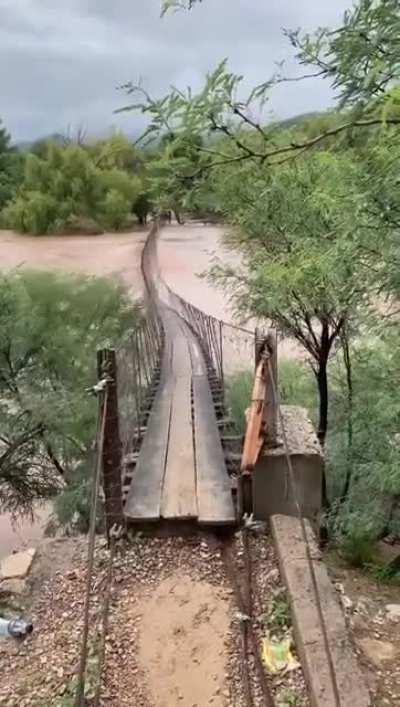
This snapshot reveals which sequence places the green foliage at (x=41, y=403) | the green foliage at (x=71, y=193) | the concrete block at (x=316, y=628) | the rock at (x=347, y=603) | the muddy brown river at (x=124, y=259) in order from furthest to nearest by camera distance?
the green foliage at (x=71, y=193) → the muddy brown river at (x=124, y=259) → the green foliage at (x=41, y=403) → the rock at (x=347, y=603) → the concrete block at (x=316, y=628)

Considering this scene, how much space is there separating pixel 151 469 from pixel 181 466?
0.60 ft

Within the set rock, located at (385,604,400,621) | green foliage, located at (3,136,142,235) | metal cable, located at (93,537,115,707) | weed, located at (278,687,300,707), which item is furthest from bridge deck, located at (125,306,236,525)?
green foliage, located at (3,136,142,235)

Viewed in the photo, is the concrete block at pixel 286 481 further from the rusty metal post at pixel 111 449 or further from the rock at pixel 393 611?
the rusty metal post at pixel 111 449

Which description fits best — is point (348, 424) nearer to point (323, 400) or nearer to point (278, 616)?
point (323, 400)

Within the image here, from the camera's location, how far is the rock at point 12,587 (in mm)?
2965

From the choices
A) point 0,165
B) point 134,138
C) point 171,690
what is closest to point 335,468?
point 171,690

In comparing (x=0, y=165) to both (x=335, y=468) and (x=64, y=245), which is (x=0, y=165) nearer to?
(x=64, y=245)

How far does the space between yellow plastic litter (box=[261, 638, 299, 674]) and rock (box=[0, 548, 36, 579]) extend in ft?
4.38

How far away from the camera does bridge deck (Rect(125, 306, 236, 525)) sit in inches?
122

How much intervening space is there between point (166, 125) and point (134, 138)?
0.37 ft

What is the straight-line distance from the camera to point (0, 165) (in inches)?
1444

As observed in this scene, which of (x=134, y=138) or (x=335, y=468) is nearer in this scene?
(x=134, y=138)

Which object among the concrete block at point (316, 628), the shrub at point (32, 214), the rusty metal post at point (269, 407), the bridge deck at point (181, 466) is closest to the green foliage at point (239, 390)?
the bridge deck at point (181, 466)

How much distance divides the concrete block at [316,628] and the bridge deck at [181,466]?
0.41 m
